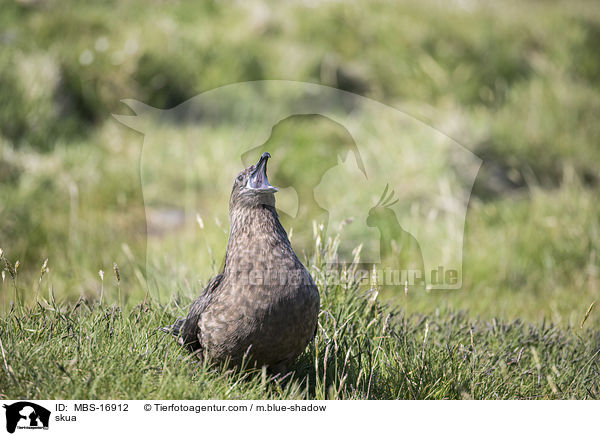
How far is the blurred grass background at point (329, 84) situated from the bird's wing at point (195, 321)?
2.24ft

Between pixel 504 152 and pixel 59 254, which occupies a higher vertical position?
pixel 504 152

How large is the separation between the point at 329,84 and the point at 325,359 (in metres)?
6.56

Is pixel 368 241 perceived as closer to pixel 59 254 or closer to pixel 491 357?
pixel 491 357

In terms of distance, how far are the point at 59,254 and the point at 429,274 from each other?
11.5 feet

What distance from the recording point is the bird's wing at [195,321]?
2.81 m

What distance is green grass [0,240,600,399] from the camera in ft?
8.41

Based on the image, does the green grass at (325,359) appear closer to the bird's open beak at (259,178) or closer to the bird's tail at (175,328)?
the bird's tail at (175,328)

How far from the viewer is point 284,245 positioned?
2760mm

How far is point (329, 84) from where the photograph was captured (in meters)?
8.55

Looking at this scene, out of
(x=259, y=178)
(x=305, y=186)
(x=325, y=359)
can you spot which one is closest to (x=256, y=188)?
(x=259, y=178)

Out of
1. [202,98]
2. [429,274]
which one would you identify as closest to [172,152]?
[202,98]

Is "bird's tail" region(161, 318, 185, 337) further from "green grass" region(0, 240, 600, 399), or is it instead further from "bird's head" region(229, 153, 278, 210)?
"bird's head" region(229, 153, 278, 210)
